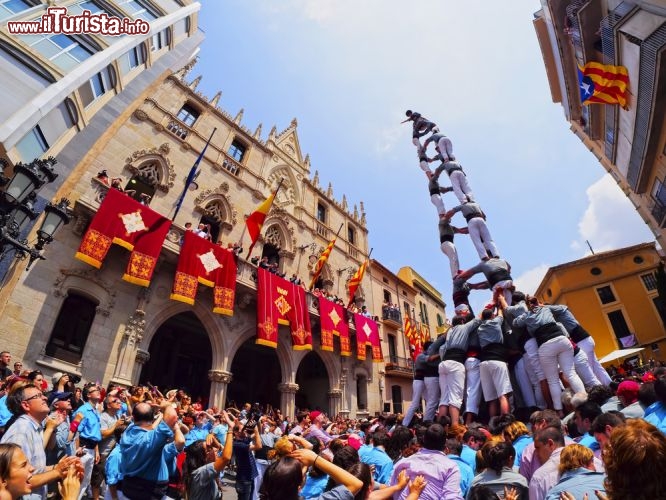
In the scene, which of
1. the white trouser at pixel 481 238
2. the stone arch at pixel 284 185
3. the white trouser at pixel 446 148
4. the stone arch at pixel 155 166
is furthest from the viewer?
the stone arch at pixel 284 185

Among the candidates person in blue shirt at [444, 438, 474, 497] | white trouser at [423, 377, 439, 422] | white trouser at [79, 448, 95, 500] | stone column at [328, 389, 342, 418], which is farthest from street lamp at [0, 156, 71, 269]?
stone column at [328, 389, 342, 418]

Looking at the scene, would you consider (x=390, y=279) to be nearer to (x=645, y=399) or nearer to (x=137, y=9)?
(x=137, y=9)

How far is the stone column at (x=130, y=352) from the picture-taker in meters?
10.3

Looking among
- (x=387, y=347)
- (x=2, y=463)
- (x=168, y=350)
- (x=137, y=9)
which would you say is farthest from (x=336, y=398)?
(x=137, y=9)

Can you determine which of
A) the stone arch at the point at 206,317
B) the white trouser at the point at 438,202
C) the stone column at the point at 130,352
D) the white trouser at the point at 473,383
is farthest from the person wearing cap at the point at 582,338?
the stone column at the point at 130,352

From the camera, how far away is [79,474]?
207 cm

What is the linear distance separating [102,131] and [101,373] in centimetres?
867

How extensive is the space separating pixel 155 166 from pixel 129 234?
4.92m

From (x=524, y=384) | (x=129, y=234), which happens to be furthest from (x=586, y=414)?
(x=129, y=234)

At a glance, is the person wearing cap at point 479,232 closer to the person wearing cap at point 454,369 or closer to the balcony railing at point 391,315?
the person wearing cap at point 454,369

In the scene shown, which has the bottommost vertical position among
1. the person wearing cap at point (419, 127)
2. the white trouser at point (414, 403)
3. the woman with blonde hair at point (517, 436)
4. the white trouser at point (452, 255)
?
the woman with blonde hair at point (517, 436)

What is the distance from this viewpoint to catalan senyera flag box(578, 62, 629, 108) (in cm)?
1105

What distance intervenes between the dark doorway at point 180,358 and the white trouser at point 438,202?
11.0 meters

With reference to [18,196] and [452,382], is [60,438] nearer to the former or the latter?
[18,196]
